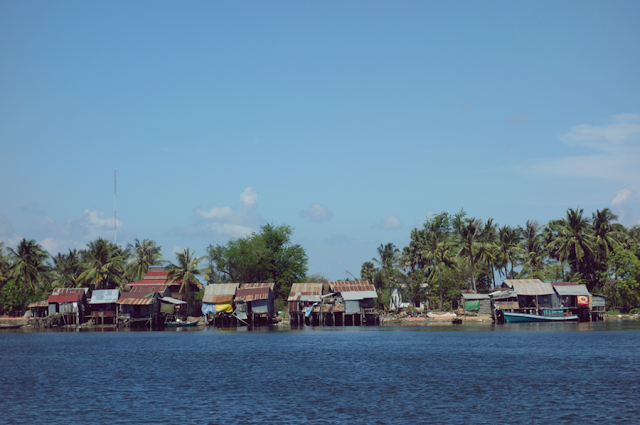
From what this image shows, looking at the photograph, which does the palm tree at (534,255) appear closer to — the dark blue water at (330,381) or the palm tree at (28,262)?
the dark blue water at (330,381)

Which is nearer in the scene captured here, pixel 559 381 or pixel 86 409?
pixel 86 409

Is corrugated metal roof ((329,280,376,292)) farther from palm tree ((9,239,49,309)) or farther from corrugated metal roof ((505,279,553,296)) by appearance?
palm tree ((9,239,49,309))

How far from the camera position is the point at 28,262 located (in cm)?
9344

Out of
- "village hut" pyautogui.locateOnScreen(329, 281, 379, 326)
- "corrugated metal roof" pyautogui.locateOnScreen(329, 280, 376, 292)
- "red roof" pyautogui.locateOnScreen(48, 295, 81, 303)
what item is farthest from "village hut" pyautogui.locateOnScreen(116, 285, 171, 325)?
"village hut" pyautogui.locateOnScreen(329, 281, 379, 326)

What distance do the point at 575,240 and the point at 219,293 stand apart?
54.6 metres

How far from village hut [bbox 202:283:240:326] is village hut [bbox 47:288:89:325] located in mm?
20012

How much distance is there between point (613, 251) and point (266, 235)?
56.8 meters

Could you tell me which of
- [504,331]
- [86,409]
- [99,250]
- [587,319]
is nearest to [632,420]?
[86,409]

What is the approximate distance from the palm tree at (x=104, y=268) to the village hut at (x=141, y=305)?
1108 cm

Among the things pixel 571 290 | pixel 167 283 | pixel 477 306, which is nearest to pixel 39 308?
pixel 167 283

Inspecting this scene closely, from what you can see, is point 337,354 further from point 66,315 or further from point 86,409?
point 66,315

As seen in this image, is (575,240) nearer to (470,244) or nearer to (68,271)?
(470,244)

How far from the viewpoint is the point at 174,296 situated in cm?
9062

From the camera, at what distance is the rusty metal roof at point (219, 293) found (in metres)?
84.9
